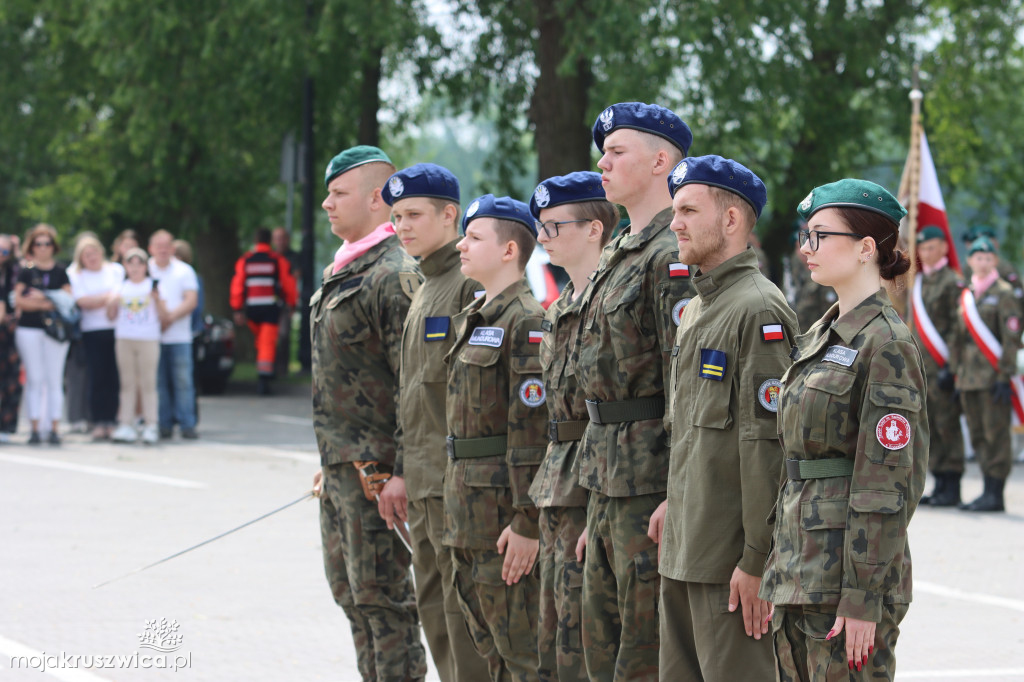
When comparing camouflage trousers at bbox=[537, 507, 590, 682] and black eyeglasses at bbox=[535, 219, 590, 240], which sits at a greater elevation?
black eyeglasses at bbox=[535, 219, 590, 240]

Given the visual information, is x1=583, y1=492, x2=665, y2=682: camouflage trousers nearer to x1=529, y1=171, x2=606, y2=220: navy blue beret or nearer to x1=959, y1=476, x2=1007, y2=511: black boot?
x1=529, y1=171, x2=606, y2=220: navy blue beret

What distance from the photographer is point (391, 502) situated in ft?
17.4

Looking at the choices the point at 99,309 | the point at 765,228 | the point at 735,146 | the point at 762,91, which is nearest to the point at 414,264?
the point at 99,309

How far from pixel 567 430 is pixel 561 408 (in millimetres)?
77

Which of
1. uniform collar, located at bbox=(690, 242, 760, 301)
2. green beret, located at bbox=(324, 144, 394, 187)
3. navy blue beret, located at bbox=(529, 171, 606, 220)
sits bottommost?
uniform collar, located at bbox=(690, 242, 760, 301)

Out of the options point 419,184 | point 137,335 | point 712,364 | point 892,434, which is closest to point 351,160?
point 419,184

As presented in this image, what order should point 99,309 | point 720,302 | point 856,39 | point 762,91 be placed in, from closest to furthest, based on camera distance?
point 720,302, point 99,309, point 762,91, point 856,39

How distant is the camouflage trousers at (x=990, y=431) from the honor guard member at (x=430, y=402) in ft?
22.7

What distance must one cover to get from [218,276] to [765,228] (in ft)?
35.0

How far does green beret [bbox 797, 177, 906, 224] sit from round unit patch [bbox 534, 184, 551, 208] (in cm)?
131

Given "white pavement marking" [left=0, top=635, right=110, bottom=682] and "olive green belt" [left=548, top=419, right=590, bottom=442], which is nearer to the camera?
"olive green belt" [left=548, top=419, right=590, bottom=442]

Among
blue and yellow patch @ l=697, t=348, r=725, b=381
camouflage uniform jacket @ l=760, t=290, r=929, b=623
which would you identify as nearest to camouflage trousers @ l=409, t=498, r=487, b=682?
blue and yellow patch @ l=697, t=348, r=725, b=381

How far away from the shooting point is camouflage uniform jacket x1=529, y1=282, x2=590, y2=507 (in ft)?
14.6

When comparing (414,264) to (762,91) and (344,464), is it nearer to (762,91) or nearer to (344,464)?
(344,464)
